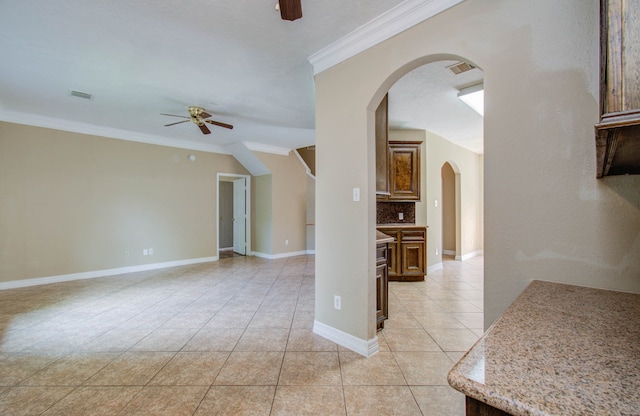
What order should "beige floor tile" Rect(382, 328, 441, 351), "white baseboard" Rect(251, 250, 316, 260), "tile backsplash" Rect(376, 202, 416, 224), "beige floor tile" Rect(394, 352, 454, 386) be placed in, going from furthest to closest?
"white baseboard" Rect(251, 250, 316, 260) → "tile backsplash" Rect(376, 202, 416, 224) → "beige floor tile" Rect(382, 328, 441, 351) → "beige floor tile" Rect(394, 352, 454, 386)

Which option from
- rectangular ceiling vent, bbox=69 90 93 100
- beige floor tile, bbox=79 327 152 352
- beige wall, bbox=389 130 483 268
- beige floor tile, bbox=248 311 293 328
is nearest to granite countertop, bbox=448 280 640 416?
beige floor tile, bbox=248 311 293 328

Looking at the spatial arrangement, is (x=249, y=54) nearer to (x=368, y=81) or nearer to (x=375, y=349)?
(x=368, y=81)

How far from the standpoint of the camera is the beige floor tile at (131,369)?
1973 millimetres

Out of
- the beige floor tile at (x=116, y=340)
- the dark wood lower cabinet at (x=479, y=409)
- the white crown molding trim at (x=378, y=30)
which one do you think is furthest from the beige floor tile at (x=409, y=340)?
the white crown molding trim at (x=378, y=30)

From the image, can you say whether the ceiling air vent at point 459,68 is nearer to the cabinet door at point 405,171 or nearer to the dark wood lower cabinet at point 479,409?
the cabinet door at point 405,171

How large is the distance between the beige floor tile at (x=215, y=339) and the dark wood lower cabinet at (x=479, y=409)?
227cm

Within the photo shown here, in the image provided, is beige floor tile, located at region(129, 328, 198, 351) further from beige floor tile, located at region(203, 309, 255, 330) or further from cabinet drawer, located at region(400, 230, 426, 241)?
cabinet drawer, located at region(400, 230, 426, 241)

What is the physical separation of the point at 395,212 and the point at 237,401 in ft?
13.3

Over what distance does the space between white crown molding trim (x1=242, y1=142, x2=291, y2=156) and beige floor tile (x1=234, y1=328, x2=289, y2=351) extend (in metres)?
4.47

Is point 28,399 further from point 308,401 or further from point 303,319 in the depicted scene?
point 303,319

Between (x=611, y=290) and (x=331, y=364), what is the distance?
5.71 ft

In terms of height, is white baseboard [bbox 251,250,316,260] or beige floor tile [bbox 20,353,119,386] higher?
white baseboard [bbox 251,250,316,260]

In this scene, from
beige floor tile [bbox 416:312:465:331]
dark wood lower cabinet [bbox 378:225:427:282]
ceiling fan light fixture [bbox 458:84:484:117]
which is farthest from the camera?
dark wood lower cabinet [bbox 378:225:427:282]

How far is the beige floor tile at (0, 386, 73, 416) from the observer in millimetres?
1694
